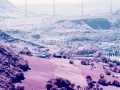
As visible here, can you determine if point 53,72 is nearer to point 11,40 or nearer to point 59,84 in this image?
point 59,84

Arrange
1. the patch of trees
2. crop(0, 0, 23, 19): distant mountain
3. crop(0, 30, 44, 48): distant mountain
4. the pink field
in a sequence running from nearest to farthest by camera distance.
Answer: the patch of trees → the pink field → crop(0, 30, 44, 48): distant mountain → crop(0, 0, 23, 19): distant mountain

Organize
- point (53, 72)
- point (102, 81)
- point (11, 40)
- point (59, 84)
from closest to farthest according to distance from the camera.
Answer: point (59, 84) → point (102, 81) → point (53, 72) → point (11, 40)

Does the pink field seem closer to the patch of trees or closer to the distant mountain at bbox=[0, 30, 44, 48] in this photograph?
the patch of trees

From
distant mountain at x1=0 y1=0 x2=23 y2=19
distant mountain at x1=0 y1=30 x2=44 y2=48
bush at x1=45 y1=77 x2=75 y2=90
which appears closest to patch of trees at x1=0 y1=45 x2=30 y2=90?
bush at x1=45 y1=77 x2=75 y2=90

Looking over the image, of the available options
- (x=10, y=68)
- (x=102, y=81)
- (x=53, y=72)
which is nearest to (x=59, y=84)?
(x=53, y=72)

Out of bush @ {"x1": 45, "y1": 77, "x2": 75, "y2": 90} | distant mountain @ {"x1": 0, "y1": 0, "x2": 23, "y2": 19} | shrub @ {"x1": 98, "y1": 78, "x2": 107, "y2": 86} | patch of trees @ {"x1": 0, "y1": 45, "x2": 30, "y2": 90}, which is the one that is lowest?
shrub @ {"x1": 98, "y1": 78, "x2": 107, "y2": 86}

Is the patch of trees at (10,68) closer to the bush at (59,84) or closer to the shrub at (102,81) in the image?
the bush at (59,84)

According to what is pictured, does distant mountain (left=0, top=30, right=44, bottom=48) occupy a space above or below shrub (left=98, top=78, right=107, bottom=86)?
above

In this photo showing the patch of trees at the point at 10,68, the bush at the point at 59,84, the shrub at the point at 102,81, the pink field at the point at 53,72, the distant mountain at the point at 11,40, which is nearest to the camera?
the patch of trees at the point at 10,68

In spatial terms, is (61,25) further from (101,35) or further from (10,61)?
(10,61)

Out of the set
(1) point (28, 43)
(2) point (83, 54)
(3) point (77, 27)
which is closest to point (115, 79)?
(2) point (83, 54)

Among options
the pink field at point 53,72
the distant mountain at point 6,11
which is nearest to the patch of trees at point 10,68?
the pink field at point 53,72
